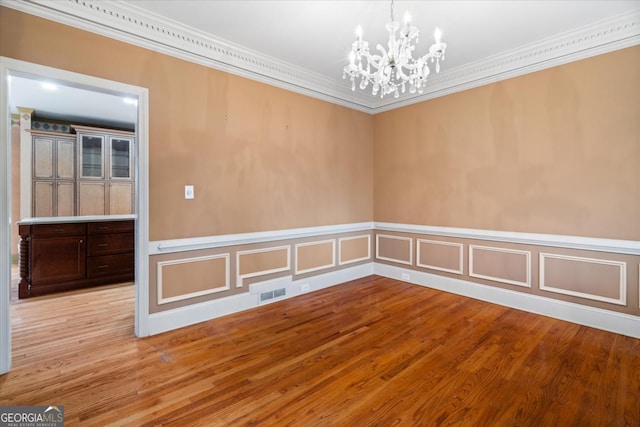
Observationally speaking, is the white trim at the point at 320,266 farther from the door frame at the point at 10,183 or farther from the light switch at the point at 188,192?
the door frame at the point at 10,183

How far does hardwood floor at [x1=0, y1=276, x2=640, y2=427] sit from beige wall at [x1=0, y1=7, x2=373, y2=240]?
3.66 feet

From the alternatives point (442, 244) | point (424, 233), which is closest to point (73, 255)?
point (424, 233)

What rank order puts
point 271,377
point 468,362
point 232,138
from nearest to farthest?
point 271,377
point 468,362
point 232,138

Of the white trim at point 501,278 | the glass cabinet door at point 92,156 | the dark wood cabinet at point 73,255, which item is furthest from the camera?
the glass cabinet door at point 92,156

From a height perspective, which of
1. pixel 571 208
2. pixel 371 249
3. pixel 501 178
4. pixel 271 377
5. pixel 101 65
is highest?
pixel 101 65

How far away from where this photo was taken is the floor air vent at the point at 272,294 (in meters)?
3.64

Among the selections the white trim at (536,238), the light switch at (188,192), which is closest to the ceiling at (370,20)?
the light switch at (188,192)

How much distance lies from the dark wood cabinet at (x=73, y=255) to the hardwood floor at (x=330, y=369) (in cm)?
67

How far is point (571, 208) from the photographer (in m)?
3.11

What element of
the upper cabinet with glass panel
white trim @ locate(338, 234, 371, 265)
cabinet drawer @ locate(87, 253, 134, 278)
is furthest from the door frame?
the upper cabinet with glass panel

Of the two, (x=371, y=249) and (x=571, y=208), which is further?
(x=371, y=249)

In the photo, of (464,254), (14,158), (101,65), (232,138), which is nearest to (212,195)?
(232,138)

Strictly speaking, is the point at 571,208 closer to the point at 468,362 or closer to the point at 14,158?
the point at 468,362

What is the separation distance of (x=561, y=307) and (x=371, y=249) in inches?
99.2
